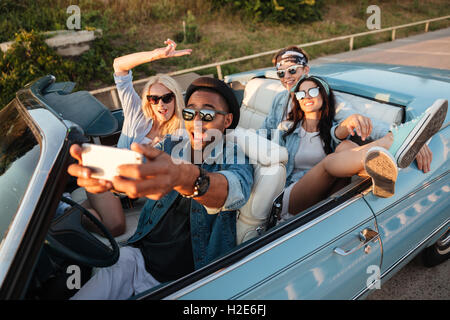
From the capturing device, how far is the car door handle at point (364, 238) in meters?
1.48

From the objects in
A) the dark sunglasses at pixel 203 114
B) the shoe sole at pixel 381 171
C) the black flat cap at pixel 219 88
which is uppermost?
the black flat cap at pixel 219 88

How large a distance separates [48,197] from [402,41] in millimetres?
15590

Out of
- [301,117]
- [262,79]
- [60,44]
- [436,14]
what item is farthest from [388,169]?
[436,14]

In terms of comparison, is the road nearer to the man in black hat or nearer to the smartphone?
the man in black hat

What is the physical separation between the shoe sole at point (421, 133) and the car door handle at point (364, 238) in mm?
394

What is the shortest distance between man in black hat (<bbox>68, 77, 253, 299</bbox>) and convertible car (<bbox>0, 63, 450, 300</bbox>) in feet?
0.31

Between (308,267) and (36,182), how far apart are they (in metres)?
1.17

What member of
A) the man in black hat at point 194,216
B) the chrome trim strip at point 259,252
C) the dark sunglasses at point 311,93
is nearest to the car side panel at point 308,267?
the chrome trim strip at point 259,252

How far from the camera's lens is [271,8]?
1517 cm

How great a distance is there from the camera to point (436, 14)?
747 inches

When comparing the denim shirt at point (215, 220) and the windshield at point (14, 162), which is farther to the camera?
the denim shirt at point (215, 220)

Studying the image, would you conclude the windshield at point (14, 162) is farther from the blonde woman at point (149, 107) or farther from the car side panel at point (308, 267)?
the blonde woman at point (149, 107)

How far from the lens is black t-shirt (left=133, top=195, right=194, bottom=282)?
173 centimetres

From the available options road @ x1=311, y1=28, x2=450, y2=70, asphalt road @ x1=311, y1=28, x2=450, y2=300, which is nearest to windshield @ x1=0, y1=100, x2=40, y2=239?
asphalt road @ x1=311, y1=28, x2=450, y2=300
